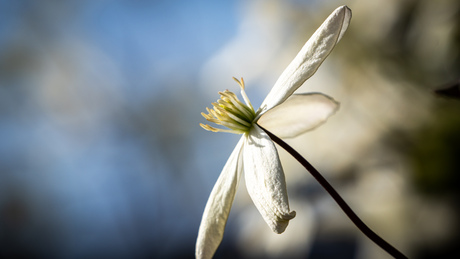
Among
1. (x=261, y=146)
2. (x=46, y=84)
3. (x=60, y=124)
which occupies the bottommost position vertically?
(x=261, y=146)

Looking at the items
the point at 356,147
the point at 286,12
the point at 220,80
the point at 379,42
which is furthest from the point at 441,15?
the point at 220,80

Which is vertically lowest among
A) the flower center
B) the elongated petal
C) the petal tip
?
the petal tip

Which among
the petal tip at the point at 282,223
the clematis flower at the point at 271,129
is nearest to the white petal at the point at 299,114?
the clematis flower at the point at 271,129

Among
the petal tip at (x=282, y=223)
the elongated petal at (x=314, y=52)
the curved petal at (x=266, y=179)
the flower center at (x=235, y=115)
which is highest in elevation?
the flower center at (x=235, y=115)

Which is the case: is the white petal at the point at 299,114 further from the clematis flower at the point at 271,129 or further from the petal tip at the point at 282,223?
the petal tip at the point at 282,223

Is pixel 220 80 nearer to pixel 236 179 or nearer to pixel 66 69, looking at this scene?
pixel 66 69

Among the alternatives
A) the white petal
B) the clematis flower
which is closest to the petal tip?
the clematis flower

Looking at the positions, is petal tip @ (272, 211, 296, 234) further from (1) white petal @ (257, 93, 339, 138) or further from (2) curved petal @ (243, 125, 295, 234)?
(1) white petal @ (257, 93, 339, 138)
